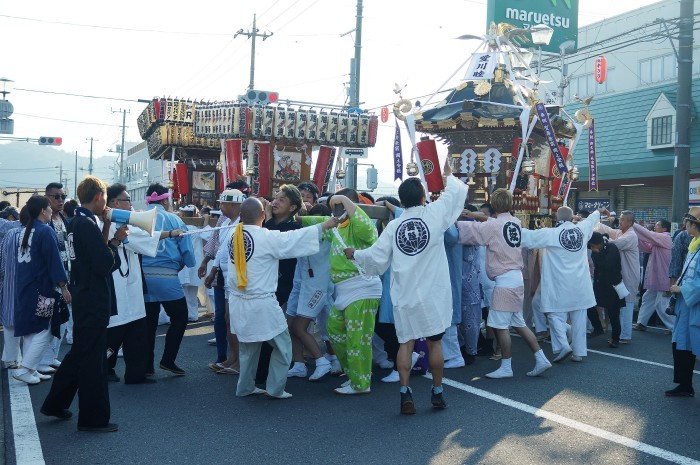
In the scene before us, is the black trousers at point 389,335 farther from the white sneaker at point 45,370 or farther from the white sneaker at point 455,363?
the white sneaker at point 45,370

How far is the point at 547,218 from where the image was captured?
11.6m

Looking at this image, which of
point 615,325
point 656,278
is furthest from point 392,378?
point 656,278

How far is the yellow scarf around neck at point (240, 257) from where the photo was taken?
6109 mm

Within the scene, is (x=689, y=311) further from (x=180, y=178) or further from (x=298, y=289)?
(x=180, y=178)

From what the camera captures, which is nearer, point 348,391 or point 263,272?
point 263,272

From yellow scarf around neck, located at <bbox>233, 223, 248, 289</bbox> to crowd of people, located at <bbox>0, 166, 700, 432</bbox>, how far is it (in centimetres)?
1

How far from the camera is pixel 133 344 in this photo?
682 cm

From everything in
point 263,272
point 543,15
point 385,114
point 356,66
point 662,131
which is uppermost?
point 543,15

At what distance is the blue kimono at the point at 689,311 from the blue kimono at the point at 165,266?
4691mm

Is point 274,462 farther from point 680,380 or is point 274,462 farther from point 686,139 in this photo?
point 686,139

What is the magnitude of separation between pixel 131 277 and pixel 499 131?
254 inches

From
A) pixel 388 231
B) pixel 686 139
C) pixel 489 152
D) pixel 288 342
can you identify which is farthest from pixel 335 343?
pixel 686 139

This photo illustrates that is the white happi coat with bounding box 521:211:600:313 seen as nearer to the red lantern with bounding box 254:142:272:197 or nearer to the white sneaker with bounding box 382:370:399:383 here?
the white sneaker with bounding box 382:370:399:383

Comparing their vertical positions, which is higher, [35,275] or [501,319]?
[35,275]
